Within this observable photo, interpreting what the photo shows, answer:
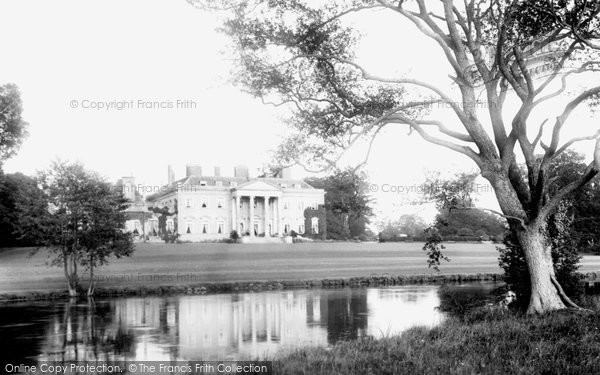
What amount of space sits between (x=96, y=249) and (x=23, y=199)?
420 cm

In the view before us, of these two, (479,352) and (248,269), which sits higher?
(479,352)

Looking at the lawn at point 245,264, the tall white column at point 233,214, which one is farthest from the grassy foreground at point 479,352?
the tall white column at point 233,214

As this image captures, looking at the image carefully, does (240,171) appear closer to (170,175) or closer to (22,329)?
(170,175)

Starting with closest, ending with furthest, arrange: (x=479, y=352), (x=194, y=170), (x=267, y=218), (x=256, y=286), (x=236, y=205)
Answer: (x=479, y=352), (x=256, y=286), (x=236, y=205), (x=194, y=170), (x=267, y=218)

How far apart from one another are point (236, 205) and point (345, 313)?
2557 inches

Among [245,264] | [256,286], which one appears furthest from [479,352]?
[245,264]

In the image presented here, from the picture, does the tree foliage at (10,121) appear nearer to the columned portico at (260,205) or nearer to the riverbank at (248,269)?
the riverbank at (248,269)

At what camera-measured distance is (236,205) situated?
8388 cm

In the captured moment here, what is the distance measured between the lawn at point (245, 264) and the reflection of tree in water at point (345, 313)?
971 centimetres

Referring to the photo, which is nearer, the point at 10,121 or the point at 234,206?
the point at 10,121

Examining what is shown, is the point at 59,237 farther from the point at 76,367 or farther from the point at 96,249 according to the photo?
the point at 76,367

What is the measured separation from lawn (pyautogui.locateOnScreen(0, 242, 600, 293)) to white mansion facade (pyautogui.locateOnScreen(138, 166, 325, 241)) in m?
24.9

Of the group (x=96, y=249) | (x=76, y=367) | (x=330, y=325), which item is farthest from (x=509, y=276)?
(x=96, y=249)

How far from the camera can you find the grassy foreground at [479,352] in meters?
8.16
